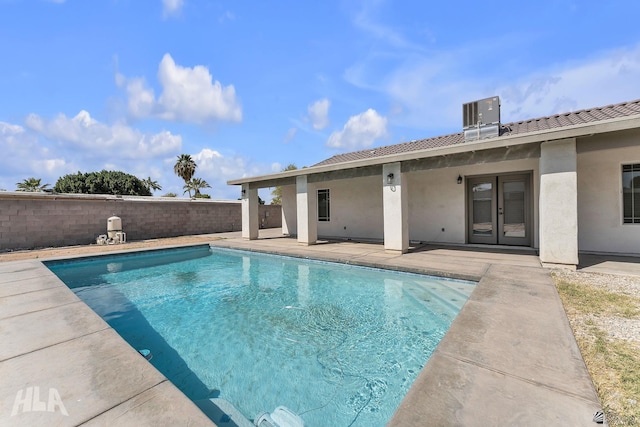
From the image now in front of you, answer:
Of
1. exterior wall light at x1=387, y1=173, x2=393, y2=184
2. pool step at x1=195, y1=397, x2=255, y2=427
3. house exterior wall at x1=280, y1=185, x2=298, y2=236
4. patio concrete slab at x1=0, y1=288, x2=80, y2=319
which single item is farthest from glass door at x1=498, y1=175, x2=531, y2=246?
patio concrete slab at x1=0, y1=288, x2=80, y2=319

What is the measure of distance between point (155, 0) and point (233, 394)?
9.10 meters

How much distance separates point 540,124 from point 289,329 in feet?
36.6

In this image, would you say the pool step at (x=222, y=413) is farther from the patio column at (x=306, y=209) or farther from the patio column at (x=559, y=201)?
the patio column at (x=306, y=209)

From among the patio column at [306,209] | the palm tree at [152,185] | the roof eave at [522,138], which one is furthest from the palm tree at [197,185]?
the roof eave at [522,138]

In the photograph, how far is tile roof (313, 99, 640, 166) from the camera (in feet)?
26.2

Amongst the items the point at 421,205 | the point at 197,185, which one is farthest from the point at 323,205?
the point at 197,185

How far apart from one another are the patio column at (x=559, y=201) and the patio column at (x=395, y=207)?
329cm

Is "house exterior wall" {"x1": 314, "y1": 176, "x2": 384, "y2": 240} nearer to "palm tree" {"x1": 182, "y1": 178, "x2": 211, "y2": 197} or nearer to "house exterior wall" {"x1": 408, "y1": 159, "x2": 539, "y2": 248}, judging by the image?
"house exterior wall" {"x1": 408, "y1": 159, "x2": 539, "y2": 248}

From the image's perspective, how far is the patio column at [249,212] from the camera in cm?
1290

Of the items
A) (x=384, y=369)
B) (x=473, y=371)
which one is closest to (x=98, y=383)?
(x=384, y=369)

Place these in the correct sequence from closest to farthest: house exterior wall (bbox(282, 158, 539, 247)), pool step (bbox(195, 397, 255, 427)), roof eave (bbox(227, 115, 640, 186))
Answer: pool step (bbox(195, 397, 255, 427))
roof eave (bbox(227, 115, 640, 186))
house exterior wall (bbox(282, 158, 539, 247))

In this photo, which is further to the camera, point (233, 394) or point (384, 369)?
point (384, 369)

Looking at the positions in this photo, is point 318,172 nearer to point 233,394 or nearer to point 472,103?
point 472,103

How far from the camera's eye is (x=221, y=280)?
24.0 ft
